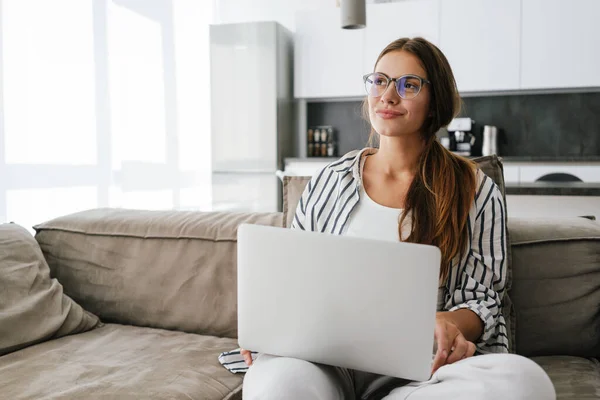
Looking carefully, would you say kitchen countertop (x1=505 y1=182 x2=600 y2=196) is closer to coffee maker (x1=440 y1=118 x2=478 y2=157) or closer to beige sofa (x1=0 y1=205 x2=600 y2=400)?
beige sofa (x1=0 y1=205 x2=600 y2=400)

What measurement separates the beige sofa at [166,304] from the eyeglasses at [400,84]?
46 cm

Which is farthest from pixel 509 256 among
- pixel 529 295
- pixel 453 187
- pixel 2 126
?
pixel 2 126

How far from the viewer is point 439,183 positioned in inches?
50.5

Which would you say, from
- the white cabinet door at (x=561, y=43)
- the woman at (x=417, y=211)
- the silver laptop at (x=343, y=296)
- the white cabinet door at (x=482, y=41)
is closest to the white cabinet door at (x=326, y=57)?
the white cabinet door at (x=482, y=41)

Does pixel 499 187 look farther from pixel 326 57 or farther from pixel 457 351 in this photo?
pixel 326 57

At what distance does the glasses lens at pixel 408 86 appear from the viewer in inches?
51.3

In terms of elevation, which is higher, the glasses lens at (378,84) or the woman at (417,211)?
the glasses lens at (378,84)

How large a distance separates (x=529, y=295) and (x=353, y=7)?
114cm

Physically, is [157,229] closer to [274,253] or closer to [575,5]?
[274,253]

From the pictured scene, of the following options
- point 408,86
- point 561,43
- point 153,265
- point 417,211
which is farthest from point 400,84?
point 561,43

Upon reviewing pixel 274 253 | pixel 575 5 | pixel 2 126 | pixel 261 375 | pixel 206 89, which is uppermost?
pixel 575 5

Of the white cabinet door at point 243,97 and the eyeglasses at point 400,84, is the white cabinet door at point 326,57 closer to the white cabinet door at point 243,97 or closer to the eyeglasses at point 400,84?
the white cabinet door at point 243,97

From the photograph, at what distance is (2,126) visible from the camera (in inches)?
102

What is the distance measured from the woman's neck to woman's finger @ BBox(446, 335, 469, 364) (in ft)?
1.53
